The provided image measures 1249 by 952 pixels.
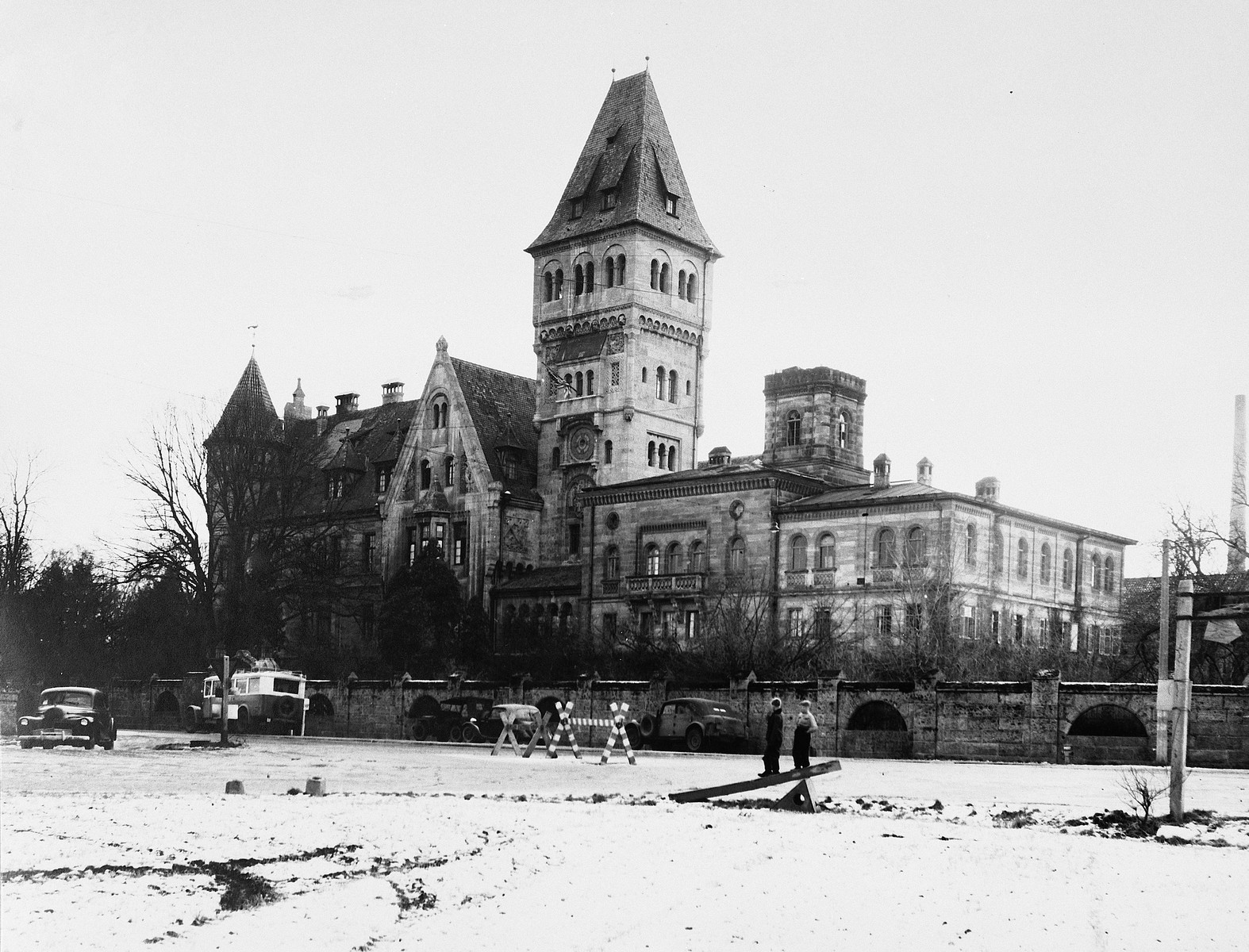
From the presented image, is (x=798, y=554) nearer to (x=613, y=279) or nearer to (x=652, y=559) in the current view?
(x=652, y=559)

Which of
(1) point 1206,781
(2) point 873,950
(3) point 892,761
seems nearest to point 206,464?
(3) point 892,761

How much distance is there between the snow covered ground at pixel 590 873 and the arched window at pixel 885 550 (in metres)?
45.3

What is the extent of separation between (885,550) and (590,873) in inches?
2186

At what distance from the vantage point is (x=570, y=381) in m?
91.1

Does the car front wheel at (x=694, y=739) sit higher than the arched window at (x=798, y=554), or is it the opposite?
the arched window at (x=798, y=554)

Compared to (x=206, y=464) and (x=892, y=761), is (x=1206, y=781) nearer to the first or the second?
(x=892, y=761)

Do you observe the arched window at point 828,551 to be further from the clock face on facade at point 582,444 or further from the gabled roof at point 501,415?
the gabled roof at point 501,415

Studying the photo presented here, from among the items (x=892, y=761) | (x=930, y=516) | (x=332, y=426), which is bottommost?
(x=892, y=761)

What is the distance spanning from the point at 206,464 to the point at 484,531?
21583mm

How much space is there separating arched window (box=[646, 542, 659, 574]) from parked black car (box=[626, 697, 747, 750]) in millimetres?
33873

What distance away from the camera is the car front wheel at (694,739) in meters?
45.9

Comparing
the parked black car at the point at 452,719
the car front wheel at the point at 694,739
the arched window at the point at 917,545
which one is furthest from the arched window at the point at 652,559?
the car front wheel at the point at 694,739

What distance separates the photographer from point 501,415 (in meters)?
93.9

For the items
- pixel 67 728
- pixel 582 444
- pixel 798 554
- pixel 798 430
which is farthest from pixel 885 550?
pixel 67 728
